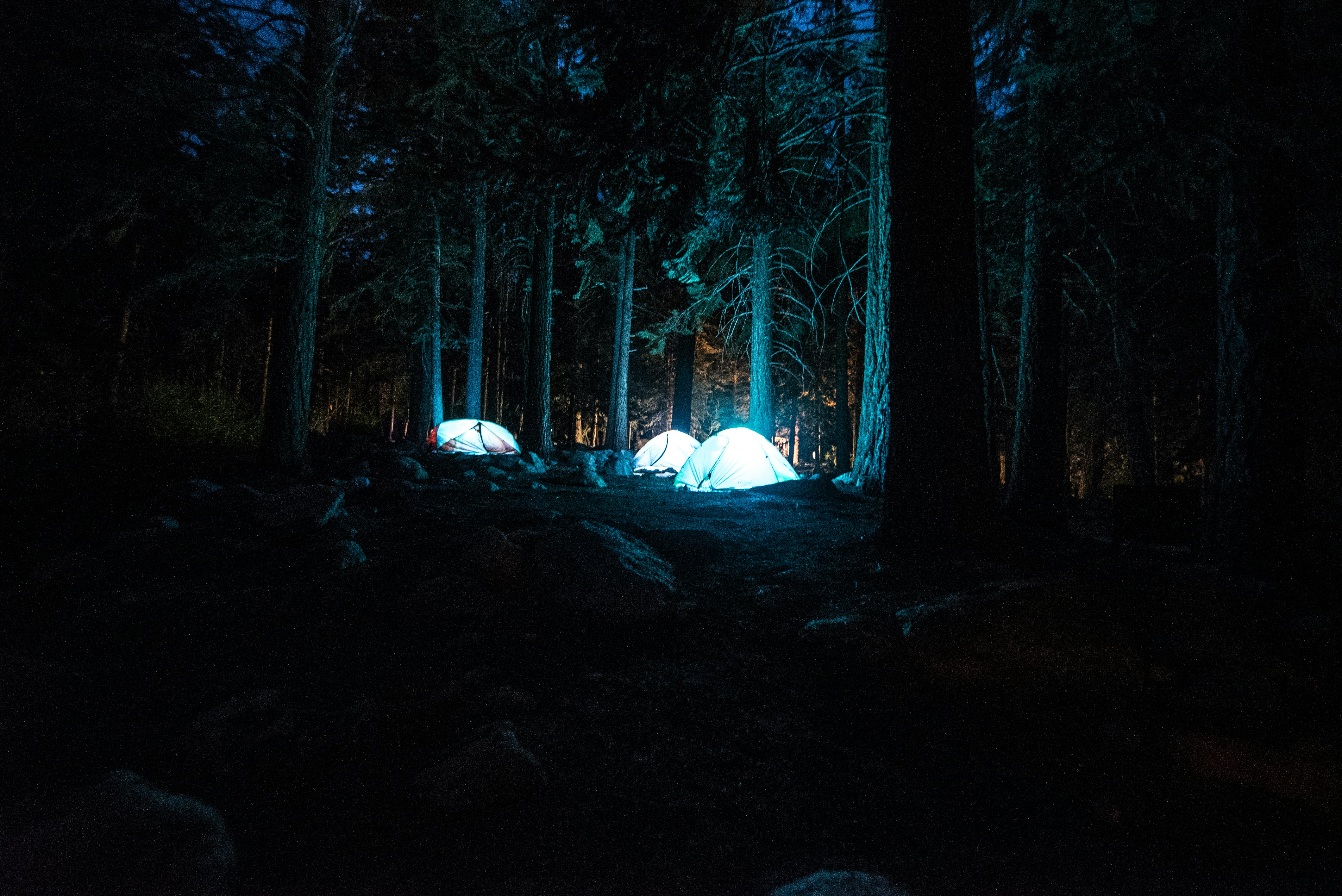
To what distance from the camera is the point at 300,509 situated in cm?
470

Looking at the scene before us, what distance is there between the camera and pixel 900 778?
2.24 meters

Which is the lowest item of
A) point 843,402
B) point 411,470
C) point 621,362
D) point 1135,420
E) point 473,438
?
point 411,470

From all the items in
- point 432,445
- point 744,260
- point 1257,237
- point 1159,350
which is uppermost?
point 744,260

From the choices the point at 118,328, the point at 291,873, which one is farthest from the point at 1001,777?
the point at 118,328

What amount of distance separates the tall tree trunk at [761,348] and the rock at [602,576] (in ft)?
30.2

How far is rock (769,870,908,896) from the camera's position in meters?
1.59

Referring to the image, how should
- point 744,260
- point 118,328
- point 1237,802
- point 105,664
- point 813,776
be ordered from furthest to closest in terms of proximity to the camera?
point 118,328
point 744,260
point 105,664
point 813,776
point 1237,802

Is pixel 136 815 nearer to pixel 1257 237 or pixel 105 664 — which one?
pixel 105 664

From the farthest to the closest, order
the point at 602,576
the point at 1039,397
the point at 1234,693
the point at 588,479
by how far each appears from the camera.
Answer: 1. the point at 588,479
2. the point at 1039,397
3. the point at 602,576
4. the point at 1234,693

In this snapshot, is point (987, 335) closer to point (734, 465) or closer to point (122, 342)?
point (734, 465)

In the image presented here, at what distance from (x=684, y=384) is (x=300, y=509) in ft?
48.8

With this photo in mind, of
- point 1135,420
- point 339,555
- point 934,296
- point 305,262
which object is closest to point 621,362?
point 305,262

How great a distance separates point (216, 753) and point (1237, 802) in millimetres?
3804

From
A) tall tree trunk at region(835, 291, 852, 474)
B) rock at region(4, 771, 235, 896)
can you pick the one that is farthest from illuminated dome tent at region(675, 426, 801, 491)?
tall tree trunk at region(835, 291, 852, 474)
